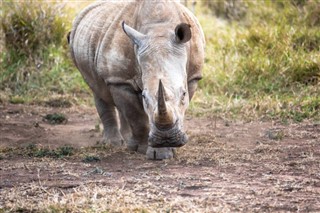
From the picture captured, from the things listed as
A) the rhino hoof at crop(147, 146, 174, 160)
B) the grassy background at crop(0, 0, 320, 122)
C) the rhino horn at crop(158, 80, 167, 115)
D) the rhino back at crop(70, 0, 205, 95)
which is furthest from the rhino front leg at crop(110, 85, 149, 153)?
the grassy background at crop(0, 0, 320, 122)

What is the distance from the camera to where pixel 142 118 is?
7133 millimetres

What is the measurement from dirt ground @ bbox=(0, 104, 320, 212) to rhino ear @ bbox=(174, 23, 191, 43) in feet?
3.27

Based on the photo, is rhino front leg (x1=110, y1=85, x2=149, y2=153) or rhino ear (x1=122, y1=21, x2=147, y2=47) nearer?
rhino ear (x1=122, y1=21, x2=147, y2=47)

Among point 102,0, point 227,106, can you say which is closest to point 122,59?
point 102,0

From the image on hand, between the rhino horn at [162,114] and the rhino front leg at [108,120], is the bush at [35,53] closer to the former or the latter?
the rhino front leg at [108,120]

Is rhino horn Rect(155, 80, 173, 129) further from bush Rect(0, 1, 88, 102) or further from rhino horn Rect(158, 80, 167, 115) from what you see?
bush Rect(0, 1, 88, 102)

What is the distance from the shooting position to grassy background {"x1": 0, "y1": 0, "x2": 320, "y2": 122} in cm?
998

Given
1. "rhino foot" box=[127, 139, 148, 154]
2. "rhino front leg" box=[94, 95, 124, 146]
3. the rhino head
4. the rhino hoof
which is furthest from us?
"rhino front leg" box=[94, 95, 124, 146]

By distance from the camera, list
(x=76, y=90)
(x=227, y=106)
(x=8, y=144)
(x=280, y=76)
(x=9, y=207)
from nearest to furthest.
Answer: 1. (x=9, y=207)
2. (x=8, y=144)
3. (x=227, y=106)
4. (x=280, y=76)
5. (x=76, y=90)

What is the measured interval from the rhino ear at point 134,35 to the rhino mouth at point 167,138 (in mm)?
863

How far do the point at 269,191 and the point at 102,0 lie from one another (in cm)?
356

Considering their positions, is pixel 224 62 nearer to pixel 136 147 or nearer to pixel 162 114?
pixel 136 147

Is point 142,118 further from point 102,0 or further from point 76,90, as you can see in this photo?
point 76,90

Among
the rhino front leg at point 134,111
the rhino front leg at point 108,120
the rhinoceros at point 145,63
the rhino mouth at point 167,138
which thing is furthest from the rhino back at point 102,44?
the rhino mouth at point 167,138
